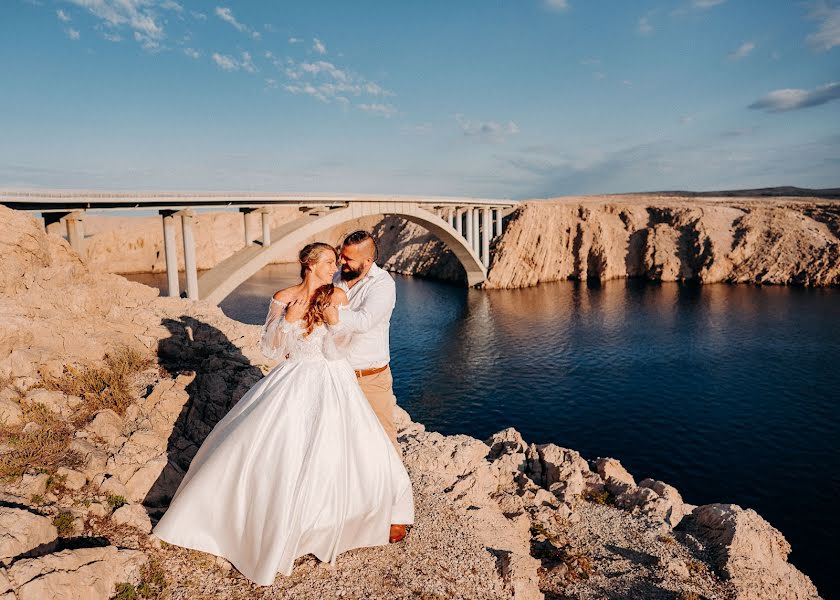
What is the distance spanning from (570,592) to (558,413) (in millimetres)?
11968

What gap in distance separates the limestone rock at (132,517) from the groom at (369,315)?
231 cm

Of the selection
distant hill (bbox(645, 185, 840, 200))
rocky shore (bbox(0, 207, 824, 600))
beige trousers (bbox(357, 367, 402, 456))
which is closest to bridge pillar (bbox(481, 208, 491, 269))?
rocky shore (bbox(0, 207, 824, 600))

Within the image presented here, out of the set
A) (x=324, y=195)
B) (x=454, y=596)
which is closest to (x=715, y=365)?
(x=324, y=195)

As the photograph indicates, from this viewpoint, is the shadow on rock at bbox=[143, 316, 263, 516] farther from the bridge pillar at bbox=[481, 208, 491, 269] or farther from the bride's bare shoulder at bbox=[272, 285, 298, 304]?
the bridge pillar at bbox=[481, 208, 491, 269]

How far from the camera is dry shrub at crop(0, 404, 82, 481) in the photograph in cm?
452

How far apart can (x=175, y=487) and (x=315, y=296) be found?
283 centimetres

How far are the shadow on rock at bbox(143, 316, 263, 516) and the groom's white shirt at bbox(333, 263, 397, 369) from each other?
244 centimetres

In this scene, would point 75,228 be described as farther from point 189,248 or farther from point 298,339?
point 298,339

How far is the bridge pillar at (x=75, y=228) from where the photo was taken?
1193 centimetres

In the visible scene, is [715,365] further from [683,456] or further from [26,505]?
[26,505]

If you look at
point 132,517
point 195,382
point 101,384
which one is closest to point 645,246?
point 195,382

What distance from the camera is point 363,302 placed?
440 centimetres

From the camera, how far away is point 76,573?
3.51m

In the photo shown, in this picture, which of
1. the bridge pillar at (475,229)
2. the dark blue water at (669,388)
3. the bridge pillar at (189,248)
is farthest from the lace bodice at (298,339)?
the bridge pillar at (475,229)
